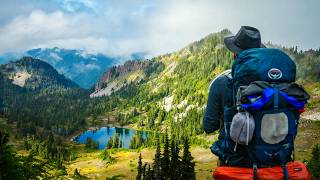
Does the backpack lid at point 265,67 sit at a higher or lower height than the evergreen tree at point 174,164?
higher

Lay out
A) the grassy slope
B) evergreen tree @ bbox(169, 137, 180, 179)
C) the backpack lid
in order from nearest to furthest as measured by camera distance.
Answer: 1. the backpack lid
2. evergreen tree @ bbox(169, 137, 180, 179)
3. the grassy slope

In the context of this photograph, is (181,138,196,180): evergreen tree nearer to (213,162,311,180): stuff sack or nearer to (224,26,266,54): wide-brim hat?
(224,26,266,54): wide-brim hat

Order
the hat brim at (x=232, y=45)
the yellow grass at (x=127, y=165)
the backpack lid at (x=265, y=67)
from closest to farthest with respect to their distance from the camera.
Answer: the backpack lid at (x=265, y=67), the hat brim at (x=232, y=45), the yellow grass at (x=127, y=165)

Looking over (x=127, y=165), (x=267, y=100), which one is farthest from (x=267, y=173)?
(x=127, y=165)

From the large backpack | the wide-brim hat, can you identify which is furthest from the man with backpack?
the wide-brim hat

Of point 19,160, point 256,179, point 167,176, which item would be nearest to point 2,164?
point 19,160

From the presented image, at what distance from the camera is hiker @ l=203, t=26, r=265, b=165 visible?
9.34 meters

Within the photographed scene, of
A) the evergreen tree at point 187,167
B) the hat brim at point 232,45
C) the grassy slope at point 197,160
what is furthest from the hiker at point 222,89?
the grassy slope at point 197,160

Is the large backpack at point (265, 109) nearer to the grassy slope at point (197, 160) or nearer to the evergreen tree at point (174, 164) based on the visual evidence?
the evergreen tree at point (174, 164)

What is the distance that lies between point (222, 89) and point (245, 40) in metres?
1.38

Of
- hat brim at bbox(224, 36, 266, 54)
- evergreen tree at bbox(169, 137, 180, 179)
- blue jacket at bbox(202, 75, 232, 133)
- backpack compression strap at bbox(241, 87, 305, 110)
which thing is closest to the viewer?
backpack compression strap at bbox(241, 87, 305, 110)

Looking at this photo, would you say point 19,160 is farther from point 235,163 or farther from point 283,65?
point 283,65

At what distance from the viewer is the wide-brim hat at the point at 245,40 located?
972 cm

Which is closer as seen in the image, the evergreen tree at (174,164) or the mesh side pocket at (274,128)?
the mesh side pocket at (274,128)
